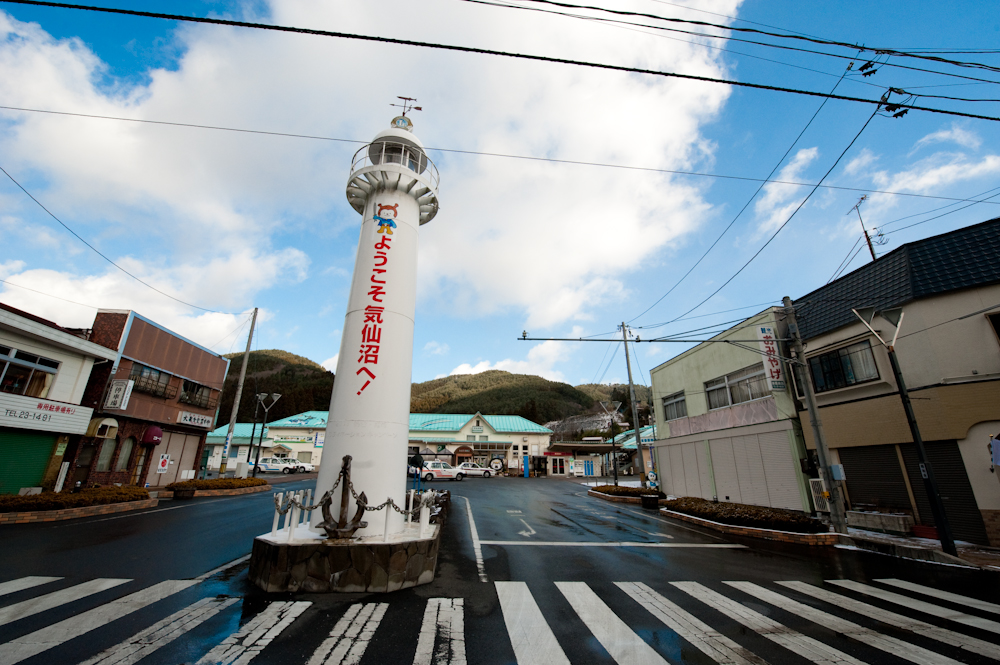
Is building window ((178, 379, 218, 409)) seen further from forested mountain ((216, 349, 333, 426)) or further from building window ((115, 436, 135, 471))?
forested mountain ((216, 349, 333, 426))

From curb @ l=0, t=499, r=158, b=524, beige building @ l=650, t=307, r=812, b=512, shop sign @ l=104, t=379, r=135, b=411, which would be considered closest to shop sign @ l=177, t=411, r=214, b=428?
shop sign @ l=104, t=379, r=135, b=411

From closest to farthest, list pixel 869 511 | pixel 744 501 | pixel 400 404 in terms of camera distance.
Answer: pixel 400 404, pixel 869 511, pixel 744 501

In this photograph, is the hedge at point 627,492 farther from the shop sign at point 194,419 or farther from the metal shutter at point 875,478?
the shop sign at point 194,419

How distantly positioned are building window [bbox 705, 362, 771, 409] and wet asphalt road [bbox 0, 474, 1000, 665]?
7763 millimetres

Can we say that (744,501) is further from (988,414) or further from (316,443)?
(316,443)

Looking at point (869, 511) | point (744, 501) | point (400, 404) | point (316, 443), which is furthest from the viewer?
point (316, 443)

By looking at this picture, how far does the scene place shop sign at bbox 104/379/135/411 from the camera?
1925cm

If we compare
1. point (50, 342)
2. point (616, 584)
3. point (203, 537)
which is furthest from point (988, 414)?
point (50, 342)

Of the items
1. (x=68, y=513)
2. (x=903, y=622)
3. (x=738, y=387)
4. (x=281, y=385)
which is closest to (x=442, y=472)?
(x=68, y=513)

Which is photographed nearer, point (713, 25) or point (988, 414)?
point (713, 25)

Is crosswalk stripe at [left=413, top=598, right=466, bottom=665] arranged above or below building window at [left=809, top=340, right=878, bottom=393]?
below

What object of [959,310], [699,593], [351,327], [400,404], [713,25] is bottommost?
[699,593]

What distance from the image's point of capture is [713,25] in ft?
19.6

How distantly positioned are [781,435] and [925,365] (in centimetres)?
542
